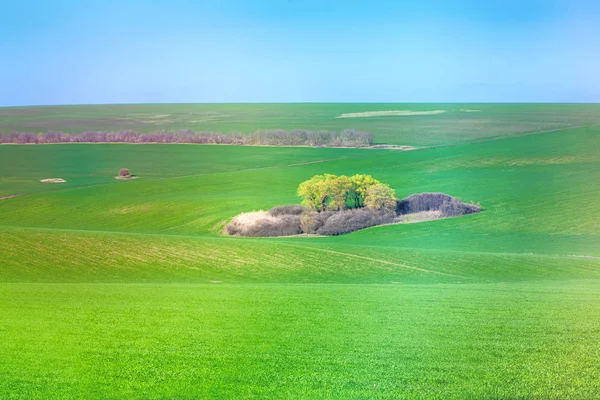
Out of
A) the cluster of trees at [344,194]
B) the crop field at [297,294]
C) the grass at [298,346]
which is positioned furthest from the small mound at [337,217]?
the grass at [298,346]

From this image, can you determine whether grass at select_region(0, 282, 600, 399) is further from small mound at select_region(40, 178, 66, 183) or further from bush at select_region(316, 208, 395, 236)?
small mound at select_region(40, 178, 66, 183)

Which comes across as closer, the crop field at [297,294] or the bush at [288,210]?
the crop field at [297,294]

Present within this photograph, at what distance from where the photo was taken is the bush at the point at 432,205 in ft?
165

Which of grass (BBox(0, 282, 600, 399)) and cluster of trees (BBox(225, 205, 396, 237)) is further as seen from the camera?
cluster of trees (BBox(225, 205, 396, 237))

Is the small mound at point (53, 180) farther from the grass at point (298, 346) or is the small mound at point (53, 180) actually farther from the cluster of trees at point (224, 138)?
the grass at point (298, 346)

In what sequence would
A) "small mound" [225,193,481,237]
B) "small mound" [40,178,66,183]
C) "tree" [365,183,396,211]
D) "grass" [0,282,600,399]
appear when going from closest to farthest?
1. "grass" [0,282,600,399]
2. "small mound" [225,193,481,237]
3. "tree" [365,183,396,211]
4. "small mound" [40,178,66,183]

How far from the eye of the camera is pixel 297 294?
19469mm

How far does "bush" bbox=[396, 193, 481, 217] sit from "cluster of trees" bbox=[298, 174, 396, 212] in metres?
1.68

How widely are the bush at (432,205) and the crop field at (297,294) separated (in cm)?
170

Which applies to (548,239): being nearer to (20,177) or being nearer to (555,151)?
(555,151)

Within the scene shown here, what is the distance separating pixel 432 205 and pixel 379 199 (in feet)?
14.7

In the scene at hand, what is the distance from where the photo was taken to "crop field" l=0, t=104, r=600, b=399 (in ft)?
35.9

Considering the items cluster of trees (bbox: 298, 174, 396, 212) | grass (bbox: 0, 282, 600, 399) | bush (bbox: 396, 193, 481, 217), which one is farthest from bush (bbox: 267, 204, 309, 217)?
grass (bbox: 0, 282, 600, 399)

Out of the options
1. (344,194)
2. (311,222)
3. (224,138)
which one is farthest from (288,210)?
(224,138)
